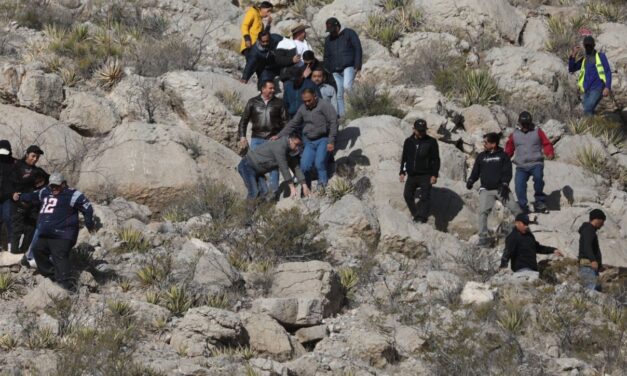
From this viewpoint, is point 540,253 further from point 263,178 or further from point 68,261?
point 68,261

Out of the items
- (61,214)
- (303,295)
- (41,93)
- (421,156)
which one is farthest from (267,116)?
(61,214)

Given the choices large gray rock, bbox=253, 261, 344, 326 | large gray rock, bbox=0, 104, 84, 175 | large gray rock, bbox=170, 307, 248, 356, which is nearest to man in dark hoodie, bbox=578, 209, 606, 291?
large gray rock, bbox=253, 261, 344, 326

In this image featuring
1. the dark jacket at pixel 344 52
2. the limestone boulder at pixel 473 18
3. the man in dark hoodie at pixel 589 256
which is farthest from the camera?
the limestone boulder at pixel 473 18

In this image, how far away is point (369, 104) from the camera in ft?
68.6

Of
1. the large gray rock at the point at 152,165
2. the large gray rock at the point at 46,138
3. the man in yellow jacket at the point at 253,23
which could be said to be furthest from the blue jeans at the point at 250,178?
the man in yellow jacket at the point at 253,23

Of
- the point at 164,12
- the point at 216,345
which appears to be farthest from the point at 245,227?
the point at 164,12

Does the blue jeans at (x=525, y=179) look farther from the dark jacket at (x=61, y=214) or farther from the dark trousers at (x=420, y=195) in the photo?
the dark jacket at (x=61, y=214)

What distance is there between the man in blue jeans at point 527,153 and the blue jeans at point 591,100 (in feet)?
13.4

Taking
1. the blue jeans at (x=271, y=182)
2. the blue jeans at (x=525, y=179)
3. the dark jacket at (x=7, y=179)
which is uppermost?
the dark jacket at (x=7, y=179)

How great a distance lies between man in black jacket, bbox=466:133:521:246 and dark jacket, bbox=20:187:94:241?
20.2 feet

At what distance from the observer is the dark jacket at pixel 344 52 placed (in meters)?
19.6

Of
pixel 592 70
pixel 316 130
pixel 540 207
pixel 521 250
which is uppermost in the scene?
pixel 592 70

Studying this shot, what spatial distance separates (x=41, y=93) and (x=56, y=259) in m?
6.02

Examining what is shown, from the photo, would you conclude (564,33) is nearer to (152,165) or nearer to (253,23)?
(253,23)
